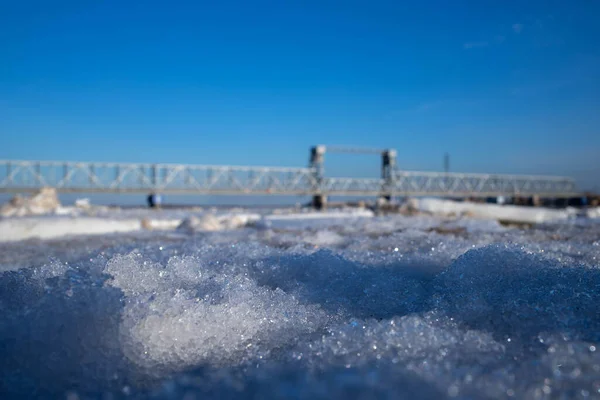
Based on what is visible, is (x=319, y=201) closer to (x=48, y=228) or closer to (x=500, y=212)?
(x=500, y=212)

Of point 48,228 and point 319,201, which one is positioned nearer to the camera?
point 48,228

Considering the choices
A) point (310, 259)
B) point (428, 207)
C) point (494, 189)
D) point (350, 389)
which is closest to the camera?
point (350, 389)

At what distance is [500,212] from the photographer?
7.33 metres

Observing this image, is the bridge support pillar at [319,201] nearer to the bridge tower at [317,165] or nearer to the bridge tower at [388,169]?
the bridge tower at [317,165]

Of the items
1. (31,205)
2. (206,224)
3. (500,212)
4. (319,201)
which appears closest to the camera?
(206,224)

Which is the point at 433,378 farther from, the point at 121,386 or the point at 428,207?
the point at 428,207

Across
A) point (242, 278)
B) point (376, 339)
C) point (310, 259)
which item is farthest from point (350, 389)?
point (310, 259)

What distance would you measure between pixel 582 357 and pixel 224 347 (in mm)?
621

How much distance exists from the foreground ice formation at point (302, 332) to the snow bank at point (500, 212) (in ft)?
17.2

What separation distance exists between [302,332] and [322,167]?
19994 mm

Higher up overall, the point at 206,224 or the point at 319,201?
the point at 206,224

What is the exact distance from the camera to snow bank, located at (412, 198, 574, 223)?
245 inches

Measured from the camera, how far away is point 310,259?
4.97ft

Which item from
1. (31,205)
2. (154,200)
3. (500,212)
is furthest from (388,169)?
(31,205)
